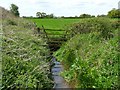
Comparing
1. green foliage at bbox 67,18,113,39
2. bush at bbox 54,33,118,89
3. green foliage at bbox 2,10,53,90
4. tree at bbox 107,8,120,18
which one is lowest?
tree at bbox 107,8,120,18

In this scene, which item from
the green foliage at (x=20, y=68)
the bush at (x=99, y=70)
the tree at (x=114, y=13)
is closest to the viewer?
the green foliage at (x=20, y=68)

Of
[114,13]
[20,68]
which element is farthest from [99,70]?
[114,13]

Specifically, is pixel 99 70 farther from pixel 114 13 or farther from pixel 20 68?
pixel 114 13

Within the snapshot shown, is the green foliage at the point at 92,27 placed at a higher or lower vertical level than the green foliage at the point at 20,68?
lower

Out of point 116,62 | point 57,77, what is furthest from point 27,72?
point 57,77

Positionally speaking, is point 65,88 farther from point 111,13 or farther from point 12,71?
point 111,13

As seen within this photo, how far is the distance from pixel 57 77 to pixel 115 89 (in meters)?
5.50

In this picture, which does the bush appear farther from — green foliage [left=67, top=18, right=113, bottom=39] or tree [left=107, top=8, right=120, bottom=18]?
tree [left=107, top=8, right=120, bottom=18]

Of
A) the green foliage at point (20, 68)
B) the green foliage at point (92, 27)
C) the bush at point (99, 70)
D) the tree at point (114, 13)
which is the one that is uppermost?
the green foliage at point (20, 68)

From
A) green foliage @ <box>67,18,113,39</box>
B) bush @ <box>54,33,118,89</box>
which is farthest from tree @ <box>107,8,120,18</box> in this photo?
bush @ <box>54,33,118,89</box>

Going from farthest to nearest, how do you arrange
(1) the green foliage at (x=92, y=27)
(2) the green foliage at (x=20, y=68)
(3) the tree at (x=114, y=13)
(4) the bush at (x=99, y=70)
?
(3) the tree at (x=114, y=13) → (1) the green foliage at (x=92, y=27) → (4) the bush at (x=99, y=70) → (2) the green foliage at (x=20, y=68)

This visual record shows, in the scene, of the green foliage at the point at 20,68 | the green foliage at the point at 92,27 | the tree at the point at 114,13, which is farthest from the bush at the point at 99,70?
the tree at the point at 114,13

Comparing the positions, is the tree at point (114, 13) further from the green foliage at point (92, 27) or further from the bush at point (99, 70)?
the bush at point (99, 70)

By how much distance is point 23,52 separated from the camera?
9789 millimetres
